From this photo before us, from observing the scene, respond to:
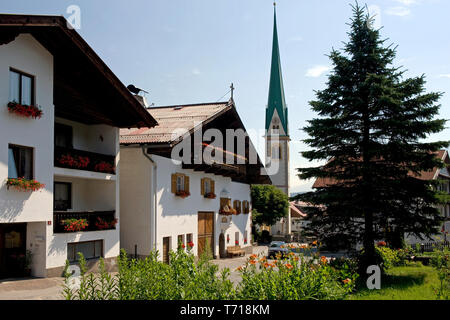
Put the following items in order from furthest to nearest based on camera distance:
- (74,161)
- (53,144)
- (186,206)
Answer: (186,206) < (74,161) < (53,144)

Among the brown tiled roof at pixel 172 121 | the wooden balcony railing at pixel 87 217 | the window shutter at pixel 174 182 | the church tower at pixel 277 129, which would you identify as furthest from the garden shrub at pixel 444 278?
the church tower at pixel 277 129

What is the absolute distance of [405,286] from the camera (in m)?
14.8

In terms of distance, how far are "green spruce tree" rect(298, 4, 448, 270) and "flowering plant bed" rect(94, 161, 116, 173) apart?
316 inches

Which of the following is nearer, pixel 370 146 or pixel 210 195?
pixel 370 146

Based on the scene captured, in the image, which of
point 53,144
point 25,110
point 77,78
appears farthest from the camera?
point 77,78

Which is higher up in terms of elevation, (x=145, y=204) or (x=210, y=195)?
(x=210, y=195)

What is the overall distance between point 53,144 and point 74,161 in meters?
1.38

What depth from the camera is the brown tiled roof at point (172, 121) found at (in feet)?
65.2

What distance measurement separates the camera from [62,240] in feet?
49.7

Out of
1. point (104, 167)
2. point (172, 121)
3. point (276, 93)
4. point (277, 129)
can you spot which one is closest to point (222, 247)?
point (172, 121)

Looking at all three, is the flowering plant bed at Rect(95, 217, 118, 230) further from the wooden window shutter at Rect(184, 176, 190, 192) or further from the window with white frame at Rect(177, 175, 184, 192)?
the wooden window shutter at Rect(184, 176, 190, 192)

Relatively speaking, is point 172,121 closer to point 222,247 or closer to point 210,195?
point 210,195
